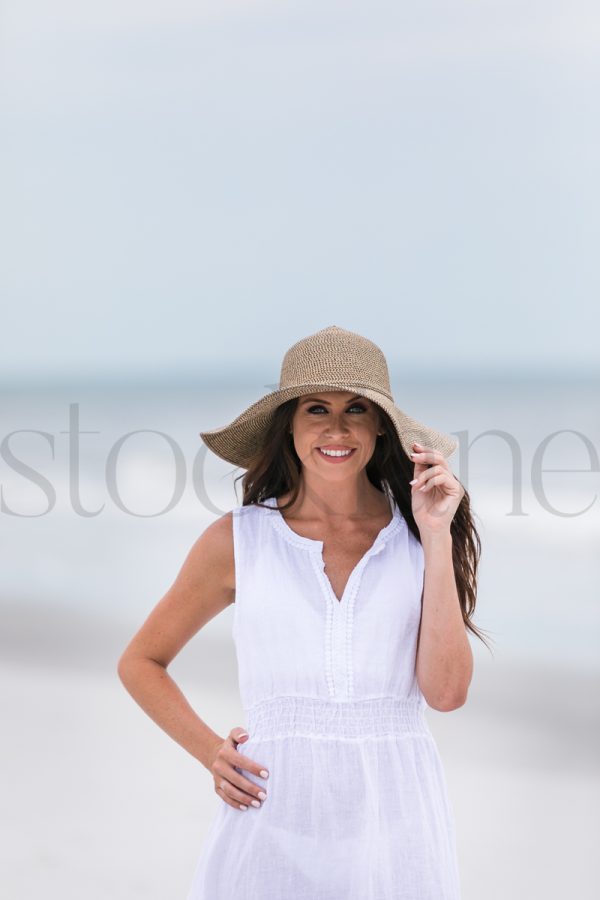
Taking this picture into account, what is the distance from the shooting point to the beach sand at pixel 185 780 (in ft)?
10.4

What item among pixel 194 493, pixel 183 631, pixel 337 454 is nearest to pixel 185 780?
pixel 183 631

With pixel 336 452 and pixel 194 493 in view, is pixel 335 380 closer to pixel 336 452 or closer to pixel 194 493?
pixel 336 452

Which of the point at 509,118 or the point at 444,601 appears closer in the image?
the point at 444,601

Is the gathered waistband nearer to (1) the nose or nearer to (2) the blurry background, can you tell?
(1) the nose

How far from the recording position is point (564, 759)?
4.06 metres

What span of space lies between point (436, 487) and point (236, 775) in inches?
17.6

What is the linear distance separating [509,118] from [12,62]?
460cm

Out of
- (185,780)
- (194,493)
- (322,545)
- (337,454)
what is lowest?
(185,780)

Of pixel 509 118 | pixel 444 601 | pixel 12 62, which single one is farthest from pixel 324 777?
pixel 12 62

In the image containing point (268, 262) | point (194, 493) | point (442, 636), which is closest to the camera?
point (442, 636)

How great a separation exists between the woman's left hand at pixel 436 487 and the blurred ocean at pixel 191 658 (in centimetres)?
44

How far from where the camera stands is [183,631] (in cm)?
177

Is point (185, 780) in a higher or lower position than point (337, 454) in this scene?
lower

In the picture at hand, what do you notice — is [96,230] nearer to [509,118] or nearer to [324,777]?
[509,118]
